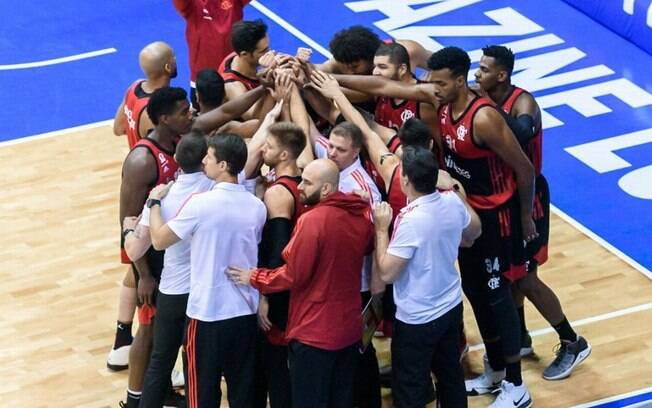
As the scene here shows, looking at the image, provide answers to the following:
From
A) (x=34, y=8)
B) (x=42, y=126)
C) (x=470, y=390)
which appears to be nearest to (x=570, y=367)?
(x=470, y=390)

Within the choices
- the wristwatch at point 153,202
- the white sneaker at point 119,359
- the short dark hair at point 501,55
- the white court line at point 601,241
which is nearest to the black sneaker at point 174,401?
the white sneaker at point 119,359

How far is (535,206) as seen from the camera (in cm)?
891

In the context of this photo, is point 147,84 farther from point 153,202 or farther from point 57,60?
point 57,60

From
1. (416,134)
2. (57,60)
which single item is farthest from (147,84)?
(57,60)

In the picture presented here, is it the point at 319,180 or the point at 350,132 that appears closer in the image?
the point at 319,180

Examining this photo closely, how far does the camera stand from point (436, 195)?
7.57 m

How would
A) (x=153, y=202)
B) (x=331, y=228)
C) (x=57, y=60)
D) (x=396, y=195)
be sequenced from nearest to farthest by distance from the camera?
(x=331, y=228) → (x=153, y=202) → (x=396, y=195) → (x=57, y=60)

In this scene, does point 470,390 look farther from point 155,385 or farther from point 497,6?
point 497,6

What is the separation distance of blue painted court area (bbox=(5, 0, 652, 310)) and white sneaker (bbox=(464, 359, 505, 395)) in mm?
2074

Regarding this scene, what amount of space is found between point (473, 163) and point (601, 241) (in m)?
2.63

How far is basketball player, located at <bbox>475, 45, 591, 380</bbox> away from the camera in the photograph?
8.77m

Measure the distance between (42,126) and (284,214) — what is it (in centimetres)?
536

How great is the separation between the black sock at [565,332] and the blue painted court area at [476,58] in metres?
1.61

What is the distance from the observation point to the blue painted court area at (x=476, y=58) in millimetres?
11492
